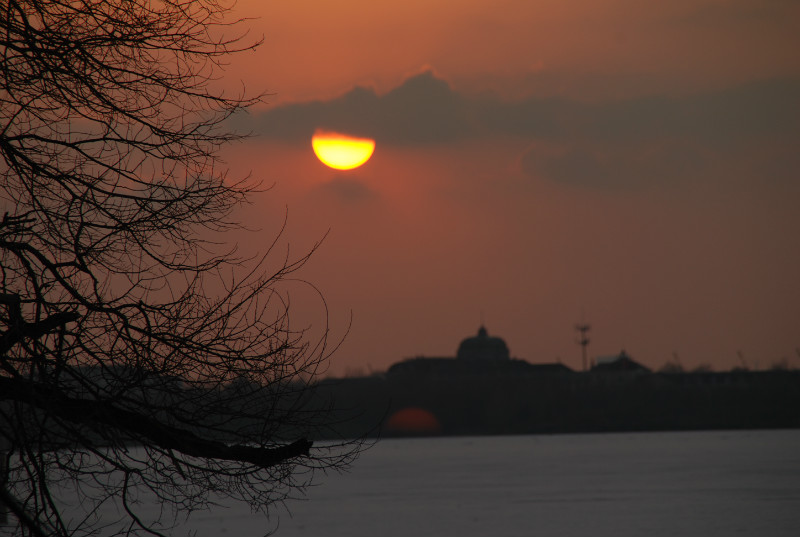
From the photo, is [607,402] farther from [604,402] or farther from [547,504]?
[547,504]

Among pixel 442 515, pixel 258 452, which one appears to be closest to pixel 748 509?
pixel 442 515

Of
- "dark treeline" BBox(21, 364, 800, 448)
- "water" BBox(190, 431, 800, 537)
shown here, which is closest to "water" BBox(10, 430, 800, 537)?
"water" BBox(190, 431, 800, 537)

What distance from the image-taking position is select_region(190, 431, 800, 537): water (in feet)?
120

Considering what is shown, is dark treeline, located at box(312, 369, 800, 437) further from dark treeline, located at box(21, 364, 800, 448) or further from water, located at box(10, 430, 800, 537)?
water, located at box(10, 430, 800, 537)

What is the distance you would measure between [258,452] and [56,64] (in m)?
3.27

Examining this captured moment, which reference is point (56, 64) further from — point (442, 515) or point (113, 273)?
point (442, 515)

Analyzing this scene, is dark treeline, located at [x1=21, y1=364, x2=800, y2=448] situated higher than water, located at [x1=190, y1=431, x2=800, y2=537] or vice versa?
dark treeline, located at [x1=21, y1=364, x2=800, y2=448]

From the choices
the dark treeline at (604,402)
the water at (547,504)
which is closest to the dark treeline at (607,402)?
the dark treeline at (604,402)

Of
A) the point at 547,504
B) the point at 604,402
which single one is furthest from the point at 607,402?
the point at 547,504

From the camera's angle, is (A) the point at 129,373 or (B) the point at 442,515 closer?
(A) the point at 129,373

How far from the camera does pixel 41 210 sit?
26.3 ft

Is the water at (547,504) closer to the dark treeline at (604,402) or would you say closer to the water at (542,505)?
the water at (542,505)

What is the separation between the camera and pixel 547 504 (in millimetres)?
47531

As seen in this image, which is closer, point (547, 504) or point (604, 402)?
point (547, 504)
